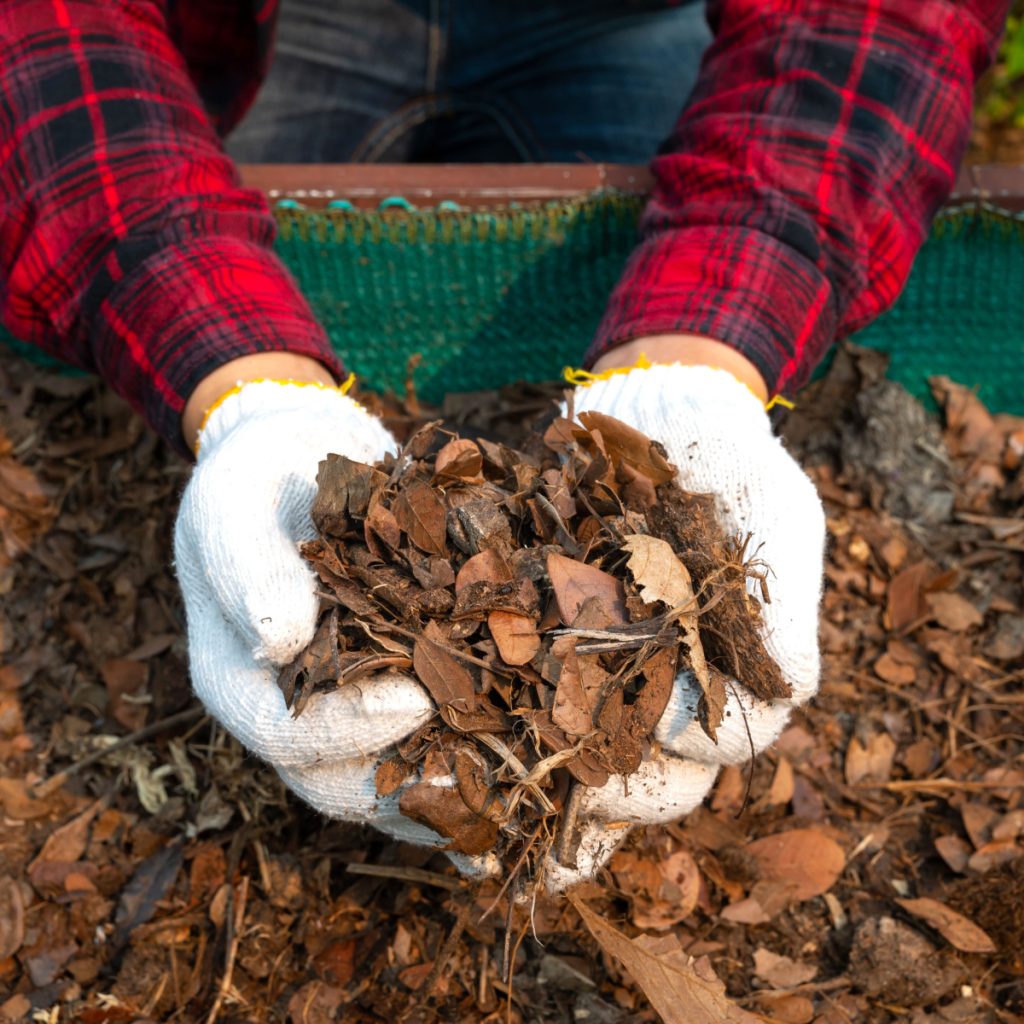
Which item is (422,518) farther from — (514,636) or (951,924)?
(951,924)

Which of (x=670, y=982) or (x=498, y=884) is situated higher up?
(x=670, y=982)

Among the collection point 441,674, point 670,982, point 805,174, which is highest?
point 805,174

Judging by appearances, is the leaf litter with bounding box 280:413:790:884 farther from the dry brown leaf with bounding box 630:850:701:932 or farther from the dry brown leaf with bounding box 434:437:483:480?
the dry brown leaf with bounding box 630:850:701:932

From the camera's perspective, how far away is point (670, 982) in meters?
1.27

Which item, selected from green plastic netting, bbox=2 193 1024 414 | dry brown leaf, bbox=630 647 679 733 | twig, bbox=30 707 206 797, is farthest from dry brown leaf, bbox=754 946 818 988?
green plastic netting, bbox=2 193 1024 414

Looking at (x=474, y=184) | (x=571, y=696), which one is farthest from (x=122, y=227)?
(x=571, y=696)

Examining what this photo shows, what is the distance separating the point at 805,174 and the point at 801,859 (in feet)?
3.88

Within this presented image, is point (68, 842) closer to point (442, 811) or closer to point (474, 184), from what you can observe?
point (442, 811)

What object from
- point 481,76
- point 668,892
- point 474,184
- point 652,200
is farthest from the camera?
point 481,76

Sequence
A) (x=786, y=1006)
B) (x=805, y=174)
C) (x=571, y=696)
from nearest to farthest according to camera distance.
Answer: (x=571, y=696) → (x=786, y=1006) → (x=805, y=174)

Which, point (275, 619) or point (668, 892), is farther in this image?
point (668, 892)

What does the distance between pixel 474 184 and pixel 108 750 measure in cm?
132

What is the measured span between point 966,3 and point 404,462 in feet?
4.62

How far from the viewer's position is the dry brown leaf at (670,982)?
4.07ft
